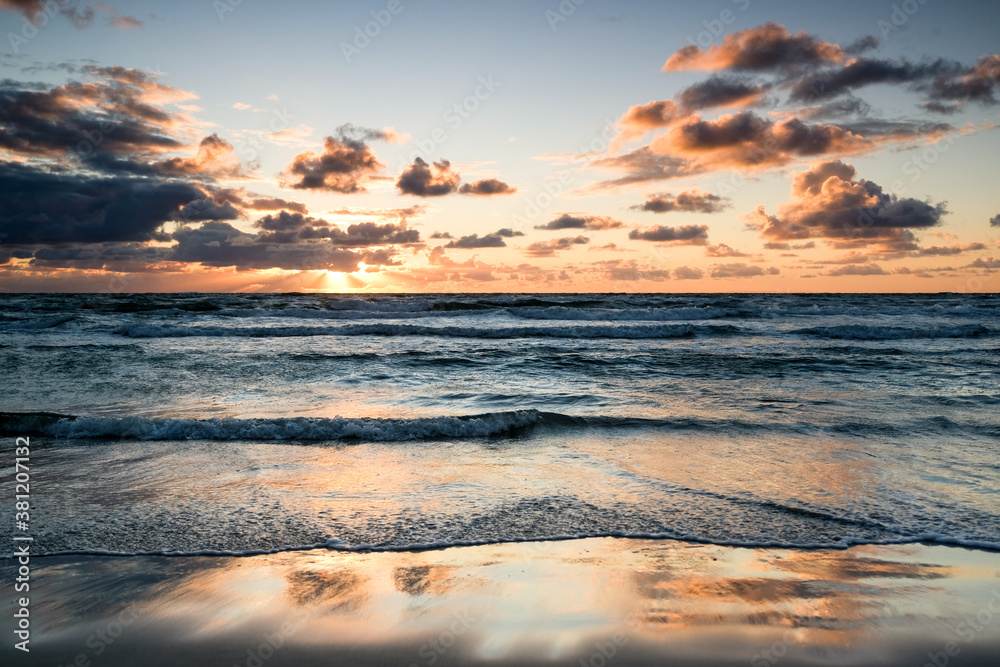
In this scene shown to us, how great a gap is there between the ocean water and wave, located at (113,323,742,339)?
6566 millimetres

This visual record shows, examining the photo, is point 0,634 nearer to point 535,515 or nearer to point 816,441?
point 535,515

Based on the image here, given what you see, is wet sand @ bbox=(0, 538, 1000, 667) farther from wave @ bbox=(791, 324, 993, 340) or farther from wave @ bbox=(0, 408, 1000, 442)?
wave @ bbox=(791, 324, 993, 340)

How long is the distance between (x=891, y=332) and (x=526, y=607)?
25074mm

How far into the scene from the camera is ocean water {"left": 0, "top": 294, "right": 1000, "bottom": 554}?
4410mm

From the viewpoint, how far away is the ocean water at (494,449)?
4.41 m

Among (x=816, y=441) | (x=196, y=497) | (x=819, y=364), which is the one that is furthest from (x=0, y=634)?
(x=819, y=364)

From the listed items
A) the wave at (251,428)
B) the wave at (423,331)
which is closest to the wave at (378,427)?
the wave at (251,428)

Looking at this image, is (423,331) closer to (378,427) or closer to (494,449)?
(378,427)

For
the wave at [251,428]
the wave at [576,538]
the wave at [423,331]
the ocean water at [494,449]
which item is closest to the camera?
the wave at [576,538]

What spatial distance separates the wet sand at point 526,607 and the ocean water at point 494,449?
12.3 inches

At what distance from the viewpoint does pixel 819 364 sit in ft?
46.6

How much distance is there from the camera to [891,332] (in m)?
22.4

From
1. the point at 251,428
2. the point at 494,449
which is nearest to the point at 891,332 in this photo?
the point at 494,449

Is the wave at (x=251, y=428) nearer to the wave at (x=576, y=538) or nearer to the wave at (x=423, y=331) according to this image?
the wave at (x=576, y=538)
